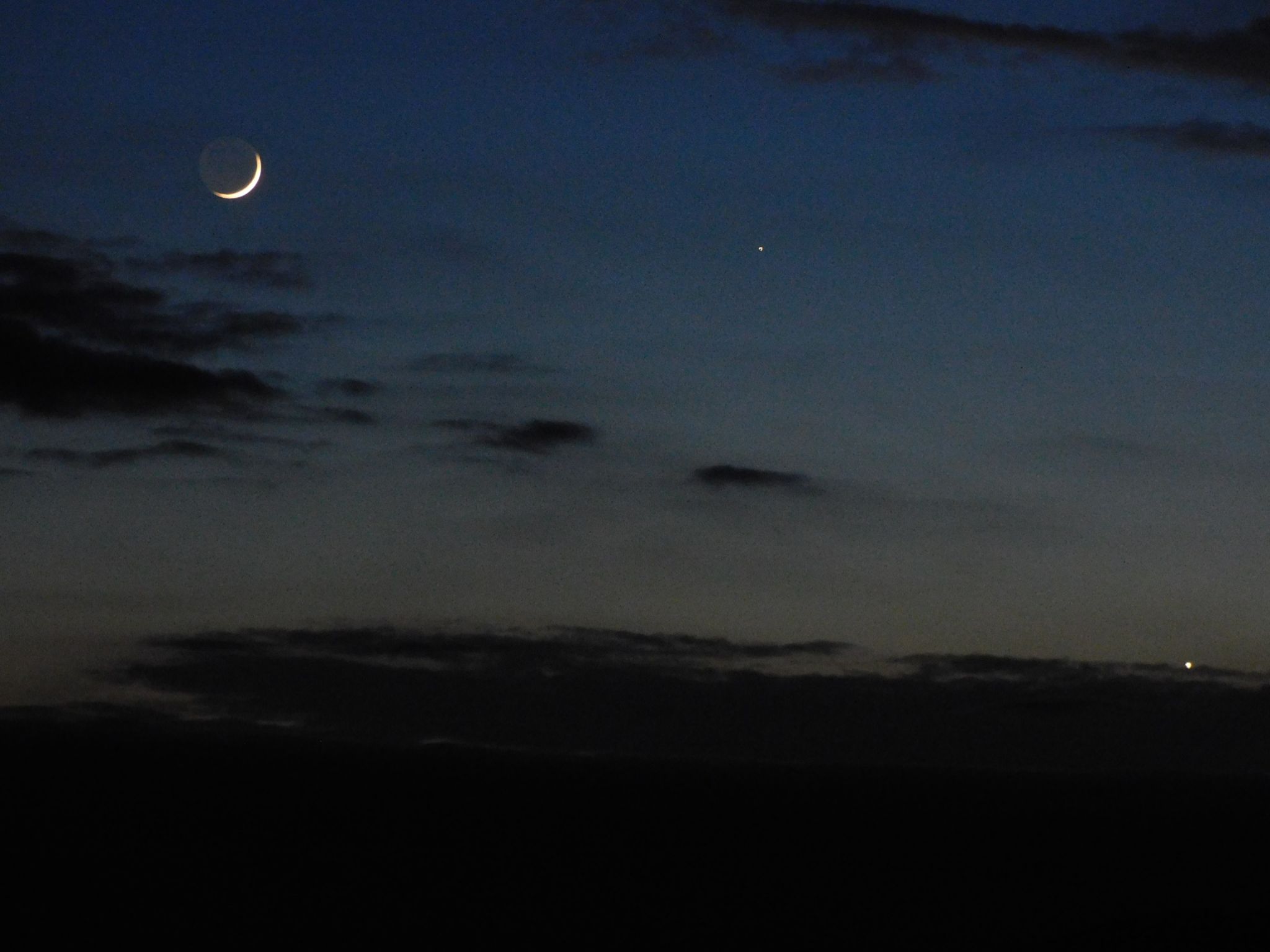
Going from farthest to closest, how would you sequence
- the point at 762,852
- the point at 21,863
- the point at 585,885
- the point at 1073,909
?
the point at 762,852 → the point at 21,863 → the point at 585,885 → the point at 1073,909

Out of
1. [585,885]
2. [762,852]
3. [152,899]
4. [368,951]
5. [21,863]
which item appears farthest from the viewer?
[762,852]

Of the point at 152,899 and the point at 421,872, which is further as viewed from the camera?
the point at 421,872

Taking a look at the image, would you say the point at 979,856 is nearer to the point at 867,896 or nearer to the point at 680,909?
the point at 867,896

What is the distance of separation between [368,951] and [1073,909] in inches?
1915

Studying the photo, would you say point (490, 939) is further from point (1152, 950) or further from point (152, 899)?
point (1152, 950)

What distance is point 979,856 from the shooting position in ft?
564

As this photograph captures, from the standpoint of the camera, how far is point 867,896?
132m

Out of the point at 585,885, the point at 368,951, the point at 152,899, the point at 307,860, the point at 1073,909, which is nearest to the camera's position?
the point at 368,951

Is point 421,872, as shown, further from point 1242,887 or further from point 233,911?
point 1242,887

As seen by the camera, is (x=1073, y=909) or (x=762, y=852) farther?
(x=762, y=852)

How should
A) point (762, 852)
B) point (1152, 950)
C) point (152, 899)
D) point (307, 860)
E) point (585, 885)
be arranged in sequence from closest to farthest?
1. point (1152, 950)
2. point (152, 899)
3. point (585, 885)
4. point (307, 860)
5. point (762, 852)

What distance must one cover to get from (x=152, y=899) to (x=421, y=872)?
2664cm

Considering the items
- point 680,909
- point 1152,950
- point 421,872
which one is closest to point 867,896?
point 680,909

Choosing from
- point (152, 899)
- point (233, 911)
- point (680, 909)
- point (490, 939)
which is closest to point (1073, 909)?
point (680, 909)
